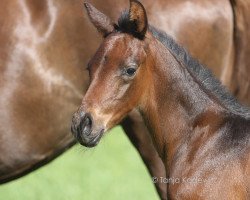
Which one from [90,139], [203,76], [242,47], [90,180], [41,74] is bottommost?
[90,180]

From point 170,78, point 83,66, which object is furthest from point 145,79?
point 83,66

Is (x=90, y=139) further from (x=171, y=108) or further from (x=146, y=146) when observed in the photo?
(x=146, y=146)

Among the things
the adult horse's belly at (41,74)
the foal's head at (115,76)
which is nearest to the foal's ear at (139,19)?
the foal's head at (115,76)

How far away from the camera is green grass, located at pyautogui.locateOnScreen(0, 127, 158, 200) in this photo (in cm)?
975

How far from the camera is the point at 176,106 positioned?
224 inches

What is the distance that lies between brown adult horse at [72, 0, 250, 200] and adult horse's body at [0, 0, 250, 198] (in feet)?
3.11

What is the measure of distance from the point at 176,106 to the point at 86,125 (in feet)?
1.96

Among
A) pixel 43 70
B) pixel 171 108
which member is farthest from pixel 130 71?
pixel 43 70

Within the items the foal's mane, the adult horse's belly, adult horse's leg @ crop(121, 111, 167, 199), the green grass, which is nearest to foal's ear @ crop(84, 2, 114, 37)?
the foal's mane

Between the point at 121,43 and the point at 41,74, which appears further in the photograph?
the point at 41,74

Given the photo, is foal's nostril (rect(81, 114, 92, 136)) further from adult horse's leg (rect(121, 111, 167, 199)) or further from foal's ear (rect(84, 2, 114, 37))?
adult horse's leg (rect(121, 111, 167, 199))

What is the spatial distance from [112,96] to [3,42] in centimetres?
146

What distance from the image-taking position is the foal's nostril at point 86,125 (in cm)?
542

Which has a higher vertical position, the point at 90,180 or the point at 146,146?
the point at 146,146
